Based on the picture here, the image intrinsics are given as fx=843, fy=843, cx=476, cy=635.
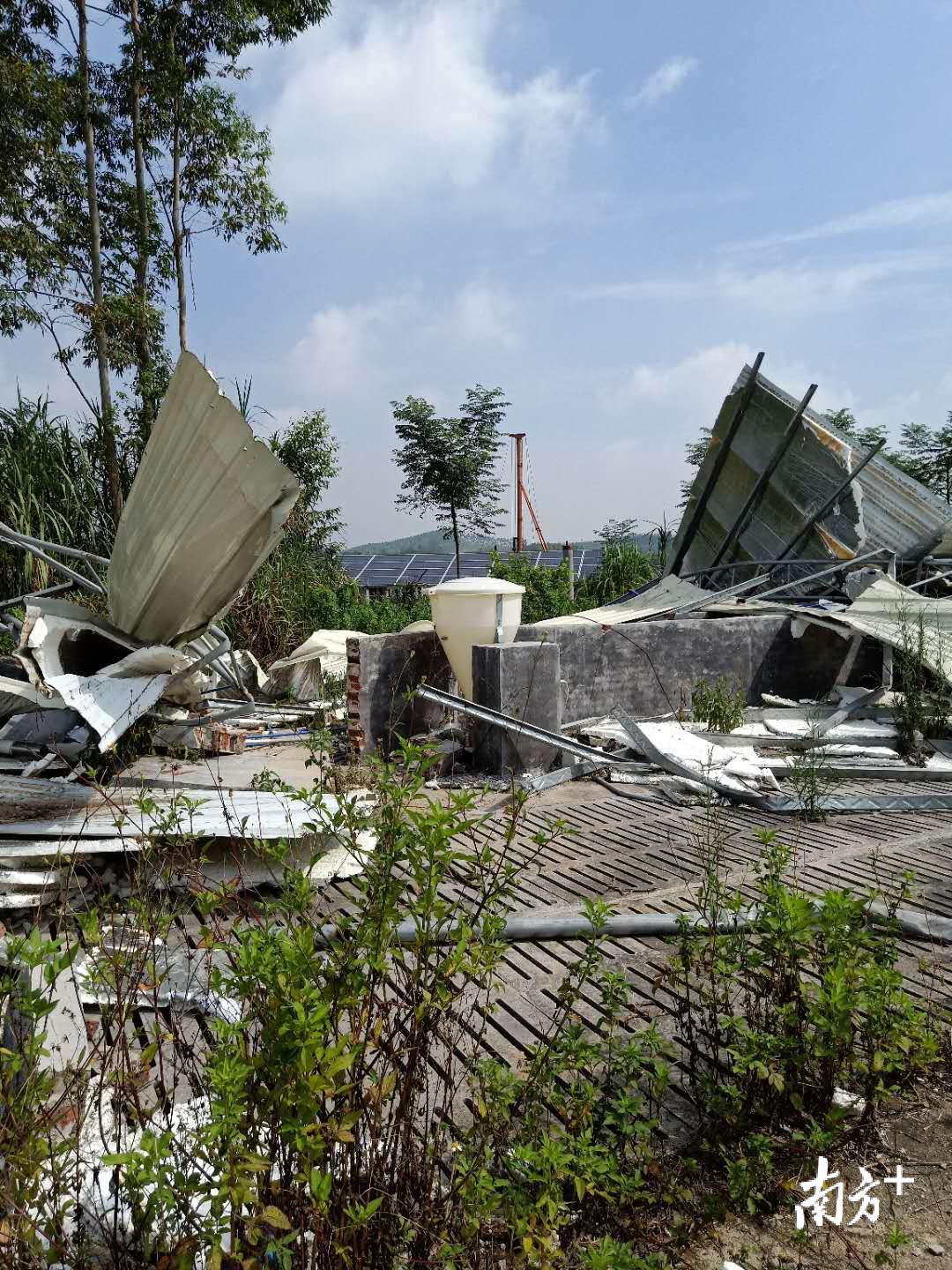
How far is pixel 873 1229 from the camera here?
209 cm

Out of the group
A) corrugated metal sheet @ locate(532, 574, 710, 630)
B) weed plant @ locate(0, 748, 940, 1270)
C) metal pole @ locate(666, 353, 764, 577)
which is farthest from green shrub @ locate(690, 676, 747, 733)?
metal pole @ locate(666, 353, 764, 577)

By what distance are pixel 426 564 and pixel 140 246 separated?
12062mm

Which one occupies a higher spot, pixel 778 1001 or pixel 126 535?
pixel 126 535

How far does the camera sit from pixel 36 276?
40.8 ft

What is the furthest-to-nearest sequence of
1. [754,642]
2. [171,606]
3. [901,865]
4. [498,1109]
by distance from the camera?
[754,642], [171,606], [901,865], [498,1109]

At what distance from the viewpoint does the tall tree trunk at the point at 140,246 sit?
503 inches

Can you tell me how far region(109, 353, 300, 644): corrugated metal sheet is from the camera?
4.74 m

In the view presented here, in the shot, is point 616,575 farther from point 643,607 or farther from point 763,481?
point 643,607

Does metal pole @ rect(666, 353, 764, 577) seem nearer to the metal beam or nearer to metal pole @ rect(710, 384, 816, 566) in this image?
metal pole @ rect(710, 384, 816, 566)

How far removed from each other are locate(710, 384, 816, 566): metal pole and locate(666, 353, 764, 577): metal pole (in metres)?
0.72

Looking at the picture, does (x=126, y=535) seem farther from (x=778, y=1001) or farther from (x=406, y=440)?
(x=406, y=440)

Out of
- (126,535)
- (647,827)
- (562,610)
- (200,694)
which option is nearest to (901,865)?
(647,827)

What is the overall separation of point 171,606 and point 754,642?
6204 millimetres

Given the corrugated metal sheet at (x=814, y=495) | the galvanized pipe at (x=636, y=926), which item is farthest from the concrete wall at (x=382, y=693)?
the corrugated metal sheet at (x=814, y=495)
